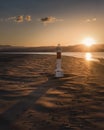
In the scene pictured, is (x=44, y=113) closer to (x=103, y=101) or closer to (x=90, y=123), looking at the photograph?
(x=90, y=123)

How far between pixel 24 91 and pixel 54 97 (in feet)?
3.70

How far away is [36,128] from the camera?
523 cm

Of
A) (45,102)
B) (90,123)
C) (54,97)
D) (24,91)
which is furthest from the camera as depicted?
(24,91)

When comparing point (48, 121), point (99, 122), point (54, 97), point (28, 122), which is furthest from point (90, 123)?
point (54, 97)

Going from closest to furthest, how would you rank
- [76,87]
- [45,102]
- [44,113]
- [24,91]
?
1. [44,113]
2. [45,102]
3. [24,91]
4. [76,87]

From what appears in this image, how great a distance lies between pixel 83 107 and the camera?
674cm

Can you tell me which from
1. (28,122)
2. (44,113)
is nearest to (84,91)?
(44,113)

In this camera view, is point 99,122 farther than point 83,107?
No

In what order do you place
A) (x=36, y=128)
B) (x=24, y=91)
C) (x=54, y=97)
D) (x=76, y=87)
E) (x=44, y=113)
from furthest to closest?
1. (x=76, y=87)
2. (x=24, y=91)
3. (x=54, y=97)
4. (x=44, y=113)
5. (x=36, y=128)

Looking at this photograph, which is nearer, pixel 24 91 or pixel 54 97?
pixel 54 97

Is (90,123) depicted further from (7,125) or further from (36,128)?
(7,125)

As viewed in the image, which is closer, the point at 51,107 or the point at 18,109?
the point at 18,109

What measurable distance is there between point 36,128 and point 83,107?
71.7 inches

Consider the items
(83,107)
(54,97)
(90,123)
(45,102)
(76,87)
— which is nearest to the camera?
(90,123)
